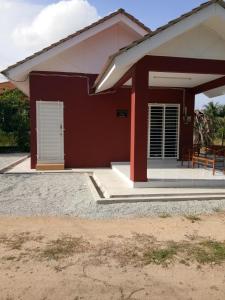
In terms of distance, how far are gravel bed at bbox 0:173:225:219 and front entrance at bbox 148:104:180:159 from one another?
4445 millimetres

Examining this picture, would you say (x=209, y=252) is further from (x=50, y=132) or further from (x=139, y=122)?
(x=50, y=132)

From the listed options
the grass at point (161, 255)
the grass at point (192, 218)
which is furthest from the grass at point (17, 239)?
the grass at point (192, 218)

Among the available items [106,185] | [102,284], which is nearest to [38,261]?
[102,284]

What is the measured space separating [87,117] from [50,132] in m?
1.47

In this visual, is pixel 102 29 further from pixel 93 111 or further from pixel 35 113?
pixel 35 113

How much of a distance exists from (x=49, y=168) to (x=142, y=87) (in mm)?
5017

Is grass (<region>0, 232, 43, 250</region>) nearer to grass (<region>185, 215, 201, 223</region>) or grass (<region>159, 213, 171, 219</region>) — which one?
grass (<region>159, 213, 171, 219</region>)

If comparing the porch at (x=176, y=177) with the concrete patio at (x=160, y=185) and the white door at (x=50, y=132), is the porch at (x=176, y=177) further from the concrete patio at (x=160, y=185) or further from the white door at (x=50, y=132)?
the white door at (x=50, y=132)

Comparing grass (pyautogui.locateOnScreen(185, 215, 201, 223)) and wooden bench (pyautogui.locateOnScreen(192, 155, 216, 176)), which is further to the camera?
wooden bench (pyautogui.locateOnScreen(192, 155, 216, 176))

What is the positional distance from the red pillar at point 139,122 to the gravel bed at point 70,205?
4.14ft

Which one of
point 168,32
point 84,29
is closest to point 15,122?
point 84,29

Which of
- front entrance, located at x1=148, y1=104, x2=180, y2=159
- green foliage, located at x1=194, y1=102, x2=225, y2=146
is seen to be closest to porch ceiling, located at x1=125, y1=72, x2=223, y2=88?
front entrance, located at x1=148, y1=104, x2=180, y2=159

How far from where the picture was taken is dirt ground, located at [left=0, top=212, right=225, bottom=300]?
3293 millimetres

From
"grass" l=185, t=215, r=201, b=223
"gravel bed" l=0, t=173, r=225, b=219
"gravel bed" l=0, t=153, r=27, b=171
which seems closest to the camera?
"grass" l=185, t=215, r=201, b=223
